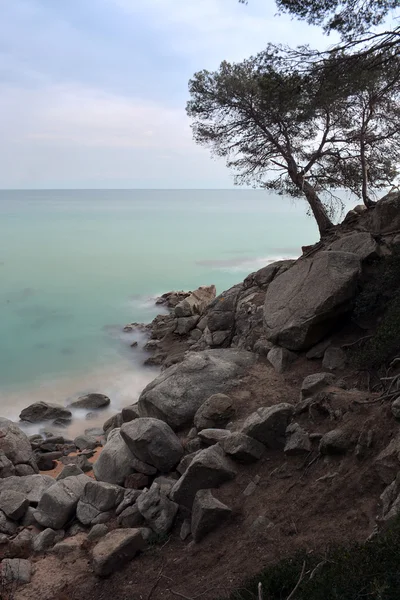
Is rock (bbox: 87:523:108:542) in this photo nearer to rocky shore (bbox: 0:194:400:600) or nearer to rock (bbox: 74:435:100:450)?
rocky shore (bbox: 0:194:400:600)

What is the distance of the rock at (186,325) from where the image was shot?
2155cm

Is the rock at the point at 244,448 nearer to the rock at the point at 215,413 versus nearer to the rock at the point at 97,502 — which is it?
the rock at the point at 215,413

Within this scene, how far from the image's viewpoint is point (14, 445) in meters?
11.7

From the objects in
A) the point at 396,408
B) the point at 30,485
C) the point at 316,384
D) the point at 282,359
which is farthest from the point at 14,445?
the point at 396,408

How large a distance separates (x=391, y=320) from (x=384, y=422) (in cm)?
233

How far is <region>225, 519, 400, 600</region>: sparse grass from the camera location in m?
3.97

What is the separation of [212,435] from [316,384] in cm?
206

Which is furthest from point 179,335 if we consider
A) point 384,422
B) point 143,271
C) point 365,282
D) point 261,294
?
point 143,271

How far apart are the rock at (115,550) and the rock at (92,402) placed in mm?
9199

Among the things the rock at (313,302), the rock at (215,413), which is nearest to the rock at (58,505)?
the rock at (215,413)

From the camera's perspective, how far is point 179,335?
2194 centimetres

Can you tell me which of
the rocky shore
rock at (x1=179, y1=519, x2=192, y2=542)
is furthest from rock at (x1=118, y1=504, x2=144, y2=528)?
rock at (x1=179, y1=519, x2=192, y2=542)

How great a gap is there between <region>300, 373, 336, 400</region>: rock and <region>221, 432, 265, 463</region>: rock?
130 cm

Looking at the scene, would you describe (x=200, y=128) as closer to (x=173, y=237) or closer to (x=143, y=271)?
(x=143, y=271)
